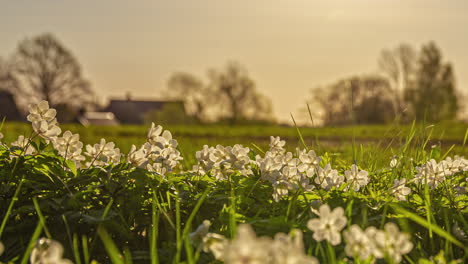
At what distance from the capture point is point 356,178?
107 inches

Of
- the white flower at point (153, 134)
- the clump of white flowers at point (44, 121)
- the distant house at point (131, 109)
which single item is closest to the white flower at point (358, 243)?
the white flower at point (153, 134)

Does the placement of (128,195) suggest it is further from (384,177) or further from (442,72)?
(442,72)

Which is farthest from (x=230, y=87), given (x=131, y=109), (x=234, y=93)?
(x=131, y=109)

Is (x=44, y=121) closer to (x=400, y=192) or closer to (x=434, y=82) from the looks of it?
(x=400, y=192)

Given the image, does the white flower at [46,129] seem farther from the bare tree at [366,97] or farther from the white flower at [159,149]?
the bare tree at [366,97]

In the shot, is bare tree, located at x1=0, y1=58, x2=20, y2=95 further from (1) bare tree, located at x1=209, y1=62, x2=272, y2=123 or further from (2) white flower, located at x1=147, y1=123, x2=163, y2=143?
(2) white flower, located at x1=147, y1=123, x2=163, y2=143

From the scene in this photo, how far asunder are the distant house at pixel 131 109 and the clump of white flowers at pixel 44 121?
241 feet

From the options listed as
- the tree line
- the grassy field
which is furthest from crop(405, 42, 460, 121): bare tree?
the grassy field

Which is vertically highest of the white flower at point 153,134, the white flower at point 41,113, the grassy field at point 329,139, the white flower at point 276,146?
the white flower at point 41,113

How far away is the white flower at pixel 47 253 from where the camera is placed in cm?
140

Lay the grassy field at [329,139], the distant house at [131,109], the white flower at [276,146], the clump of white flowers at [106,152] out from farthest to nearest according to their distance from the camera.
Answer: the distant house at [131,109]
the grassy field at [329,139]
the white flower at [276,146]
the clump of white flowers at [106,152]

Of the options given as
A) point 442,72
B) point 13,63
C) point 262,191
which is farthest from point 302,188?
point 442,72

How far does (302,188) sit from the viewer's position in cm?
252

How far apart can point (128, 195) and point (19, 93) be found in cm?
4454
